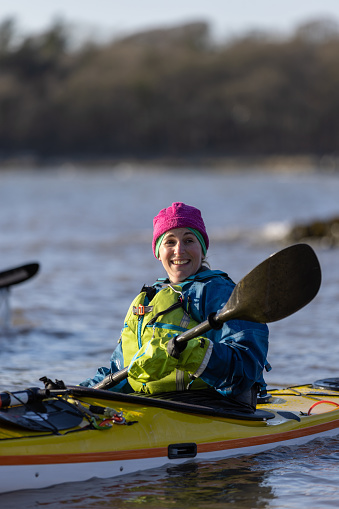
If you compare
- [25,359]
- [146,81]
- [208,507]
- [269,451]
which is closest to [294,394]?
[269,451]

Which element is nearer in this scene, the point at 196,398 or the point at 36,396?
the point at 36,396

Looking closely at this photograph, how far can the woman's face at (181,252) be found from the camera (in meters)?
3.83

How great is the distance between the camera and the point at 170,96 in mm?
115250

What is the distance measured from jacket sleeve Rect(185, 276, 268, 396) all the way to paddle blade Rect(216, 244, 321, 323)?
136 millimetres

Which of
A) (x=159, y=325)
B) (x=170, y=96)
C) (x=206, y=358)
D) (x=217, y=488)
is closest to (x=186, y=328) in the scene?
(x=159, y=325)

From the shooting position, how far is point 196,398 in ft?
12.8

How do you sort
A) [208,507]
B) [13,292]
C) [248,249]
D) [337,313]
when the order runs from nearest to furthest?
[208,507] → [337,313] → [13,292] → [248,249]

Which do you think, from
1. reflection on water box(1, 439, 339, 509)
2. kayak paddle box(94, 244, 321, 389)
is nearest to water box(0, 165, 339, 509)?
reflection on water box(1, 439, 339, 509)

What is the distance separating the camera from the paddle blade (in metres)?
3.57

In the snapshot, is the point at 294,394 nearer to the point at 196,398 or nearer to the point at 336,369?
the point at 196,398

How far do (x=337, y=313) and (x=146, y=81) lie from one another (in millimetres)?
109647

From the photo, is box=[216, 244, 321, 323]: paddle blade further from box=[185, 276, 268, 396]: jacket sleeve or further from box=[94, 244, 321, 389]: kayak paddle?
box=[185, 276, 268, 396]: jacket sleeve

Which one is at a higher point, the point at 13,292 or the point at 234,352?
the point at 13,292

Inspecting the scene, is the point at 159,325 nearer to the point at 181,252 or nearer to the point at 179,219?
the point at 181,252
